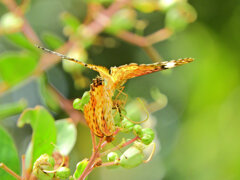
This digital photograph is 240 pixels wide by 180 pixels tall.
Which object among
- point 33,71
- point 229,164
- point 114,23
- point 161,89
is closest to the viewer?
point 33,71

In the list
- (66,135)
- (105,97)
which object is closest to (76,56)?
(66,135)

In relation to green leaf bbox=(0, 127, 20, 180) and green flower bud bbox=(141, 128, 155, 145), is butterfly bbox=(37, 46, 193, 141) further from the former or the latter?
green leaf bbox=(0, 127, 20, 180)

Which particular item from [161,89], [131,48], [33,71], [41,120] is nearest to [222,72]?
[161,89]

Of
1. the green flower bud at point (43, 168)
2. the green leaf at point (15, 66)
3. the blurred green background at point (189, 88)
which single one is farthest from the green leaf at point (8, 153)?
the blurred green background at point (189, 88)

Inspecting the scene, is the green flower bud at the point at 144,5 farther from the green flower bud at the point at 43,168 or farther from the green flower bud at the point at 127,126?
the green flower bud at the point at 43,168

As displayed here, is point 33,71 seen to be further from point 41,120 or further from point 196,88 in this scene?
point 196,88

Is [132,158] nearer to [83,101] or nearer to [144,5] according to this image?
[83,101]
